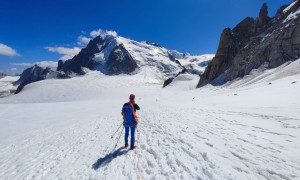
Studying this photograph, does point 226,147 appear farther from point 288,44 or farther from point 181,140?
point 288,44

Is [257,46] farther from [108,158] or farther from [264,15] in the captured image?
[108,158]

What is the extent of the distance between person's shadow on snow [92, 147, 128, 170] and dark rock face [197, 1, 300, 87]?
47.6 meters

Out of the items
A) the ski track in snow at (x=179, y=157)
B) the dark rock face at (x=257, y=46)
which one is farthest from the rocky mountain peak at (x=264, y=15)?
the ski track in snow at (x=179, y=157)

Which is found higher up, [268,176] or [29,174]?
[268,176]

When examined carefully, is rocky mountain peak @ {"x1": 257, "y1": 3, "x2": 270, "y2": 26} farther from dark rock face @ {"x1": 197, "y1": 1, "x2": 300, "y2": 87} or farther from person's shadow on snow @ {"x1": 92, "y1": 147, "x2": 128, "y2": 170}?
person's shadow on snow @ {"x1": 92, "y1": 147, "x2": 128, "y2": 170}

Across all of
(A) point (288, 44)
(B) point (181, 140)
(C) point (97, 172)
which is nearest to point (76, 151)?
(C) point (97, 172)

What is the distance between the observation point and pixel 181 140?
33.2 ft

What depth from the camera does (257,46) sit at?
2307 inches

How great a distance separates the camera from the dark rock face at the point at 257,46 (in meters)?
47.0

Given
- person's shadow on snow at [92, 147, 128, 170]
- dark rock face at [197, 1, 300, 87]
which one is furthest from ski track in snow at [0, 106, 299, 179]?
dark rock face at [197, 1, 300, 87]

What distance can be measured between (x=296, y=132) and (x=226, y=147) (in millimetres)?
3439

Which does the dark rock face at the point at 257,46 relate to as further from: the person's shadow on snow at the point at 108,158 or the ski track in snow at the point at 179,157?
the person's shadow on snow at the point at 108,158

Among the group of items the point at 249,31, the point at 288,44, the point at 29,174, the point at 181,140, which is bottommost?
the point at 29,174

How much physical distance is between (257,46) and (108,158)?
202ft
